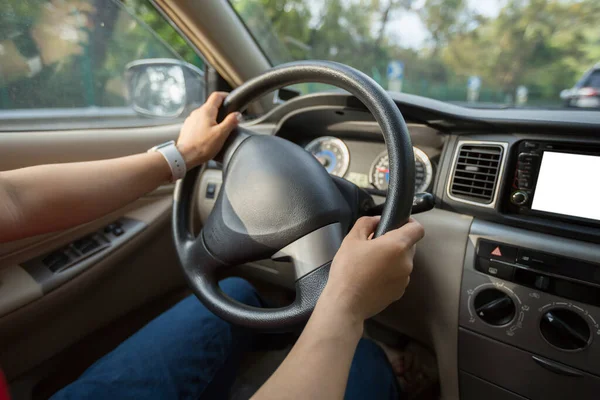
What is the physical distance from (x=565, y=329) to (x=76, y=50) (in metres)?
1.88

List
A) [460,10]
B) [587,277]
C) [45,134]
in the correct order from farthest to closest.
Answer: [460,10], [45,134], [587,277]

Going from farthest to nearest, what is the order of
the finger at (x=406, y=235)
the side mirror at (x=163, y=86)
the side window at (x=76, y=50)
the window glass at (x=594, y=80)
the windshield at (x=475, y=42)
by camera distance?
the windshield at (x=475, y=42) → the window glass at (x=594, y=80) → the side mirror at (x=163, y=86) → the side window at (x=76, y=50) → the finger at (x=406, y=235)

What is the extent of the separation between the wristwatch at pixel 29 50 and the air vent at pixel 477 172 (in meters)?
1.48

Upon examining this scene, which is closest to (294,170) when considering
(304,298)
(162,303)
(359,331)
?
(304,298)

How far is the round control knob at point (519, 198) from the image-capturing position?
1.00 metres

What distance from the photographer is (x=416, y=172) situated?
1.13m

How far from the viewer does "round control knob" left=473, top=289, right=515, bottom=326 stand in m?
0.99

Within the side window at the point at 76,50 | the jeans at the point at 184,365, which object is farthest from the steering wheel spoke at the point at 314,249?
the side window at the point at 76,50

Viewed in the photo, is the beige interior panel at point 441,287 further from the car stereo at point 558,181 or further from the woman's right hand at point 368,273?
the woman's right hand at point 368,273

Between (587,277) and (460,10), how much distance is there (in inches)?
596

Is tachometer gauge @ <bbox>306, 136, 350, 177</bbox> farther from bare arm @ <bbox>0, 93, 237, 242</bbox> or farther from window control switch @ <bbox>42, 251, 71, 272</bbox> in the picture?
window control switch @ <bbox>42, 251, 71, 272</bbox>

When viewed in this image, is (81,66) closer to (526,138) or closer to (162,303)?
(162,303)

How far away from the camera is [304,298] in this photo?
0.77 meters

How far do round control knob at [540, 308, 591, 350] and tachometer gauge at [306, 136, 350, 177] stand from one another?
766mm
